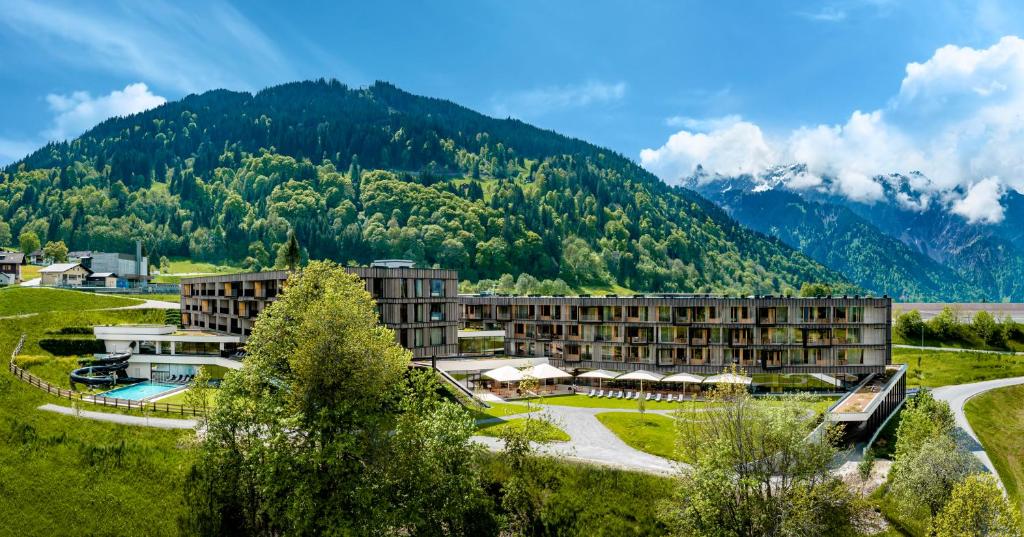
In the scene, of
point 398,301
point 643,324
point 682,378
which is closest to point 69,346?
point 398,301

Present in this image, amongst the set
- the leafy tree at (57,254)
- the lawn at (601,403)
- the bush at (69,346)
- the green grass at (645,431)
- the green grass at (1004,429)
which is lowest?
the green grass at (1004,429)

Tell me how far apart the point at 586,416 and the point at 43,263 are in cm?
16943

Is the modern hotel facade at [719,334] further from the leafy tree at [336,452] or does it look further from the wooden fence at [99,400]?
the wooden fence at [99,400]

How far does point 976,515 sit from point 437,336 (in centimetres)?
4836

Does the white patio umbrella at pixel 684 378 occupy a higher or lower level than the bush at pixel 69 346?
lower

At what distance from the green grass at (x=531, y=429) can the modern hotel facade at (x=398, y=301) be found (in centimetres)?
1779

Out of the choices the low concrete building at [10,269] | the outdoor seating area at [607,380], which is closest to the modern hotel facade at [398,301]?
the outdoor seating area at [607,380]

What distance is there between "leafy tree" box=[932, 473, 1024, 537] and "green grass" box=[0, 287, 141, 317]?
10107cm

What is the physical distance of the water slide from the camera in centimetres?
6053

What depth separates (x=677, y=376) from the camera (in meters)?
69.1

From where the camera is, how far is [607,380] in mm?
74875

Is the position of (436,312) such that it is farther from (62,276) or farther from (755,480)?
(62,276)

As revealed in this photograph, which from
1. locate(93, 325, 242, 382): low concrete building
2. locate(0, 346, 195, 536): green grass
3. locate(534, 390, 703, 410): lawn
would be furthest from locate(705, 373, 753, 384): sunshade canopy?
locate(93, 325, 242, 382): low concrete building

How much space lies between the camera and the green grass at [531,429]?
4062cm
